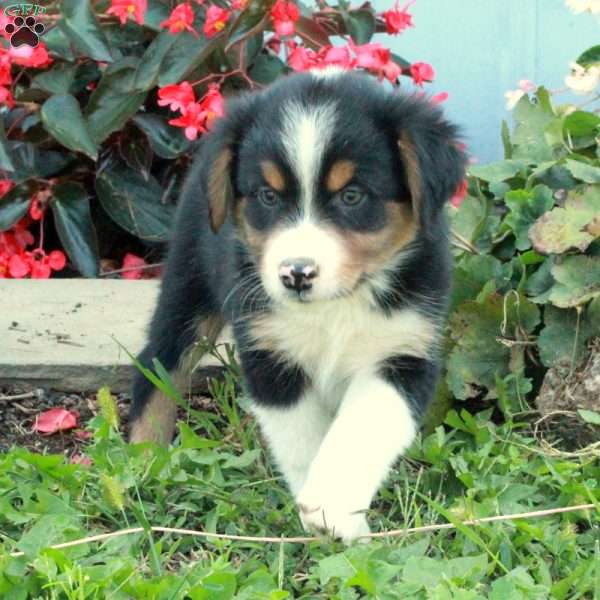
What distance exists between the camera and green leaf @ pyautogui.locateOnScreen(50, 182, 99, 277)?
17.5 ft

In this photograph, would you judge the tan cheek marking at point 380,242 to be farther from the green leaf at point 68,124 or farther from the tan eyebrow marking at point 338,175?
the green leaf at point 68,124

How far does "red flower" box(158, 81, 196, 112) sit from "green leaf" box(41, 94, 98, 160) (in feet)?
1.04

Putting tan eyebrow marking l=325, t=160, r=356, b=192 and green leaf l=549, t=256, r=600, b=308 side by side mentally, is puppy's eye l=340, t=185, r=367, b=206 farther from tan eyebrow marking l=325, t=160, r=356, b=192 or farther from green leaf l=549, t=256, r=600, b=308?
green leaf l=549, t=256, r=600, b=308

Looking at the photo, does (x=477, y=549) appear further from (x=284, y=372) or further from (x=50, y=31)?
(x=50, y=31)

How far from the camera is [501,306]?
4.16 metres

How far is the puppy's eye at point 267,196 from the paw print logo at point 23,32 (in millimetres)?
2169

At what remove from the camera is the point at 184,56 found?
510 centimetres

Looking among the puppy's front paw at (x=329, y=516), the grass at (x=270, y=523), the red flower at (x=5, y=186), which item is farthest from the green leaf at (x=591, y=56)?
the puppy's front paw at (x=329, y=516)

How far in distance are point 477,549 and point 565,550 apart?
22 cm

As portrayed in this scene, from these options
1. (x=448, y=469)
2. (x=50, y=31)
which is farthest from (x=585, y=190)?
(x=50, y=31)

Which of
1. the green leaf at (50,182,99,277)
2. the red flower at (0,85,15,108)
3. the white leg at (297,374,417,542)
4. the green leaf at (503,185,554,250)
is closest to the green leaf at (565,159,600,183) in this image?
the green leaf at (503,185,554,250)

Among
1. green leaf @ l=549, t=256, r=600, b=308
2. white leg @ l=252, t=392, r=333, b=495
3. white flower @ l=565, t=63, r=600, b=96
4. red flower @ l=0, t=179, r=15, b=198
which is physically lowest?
red flower @ l=0, t=179, r=15, b=198

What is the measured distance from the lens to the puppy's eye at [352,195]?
3.36 meters

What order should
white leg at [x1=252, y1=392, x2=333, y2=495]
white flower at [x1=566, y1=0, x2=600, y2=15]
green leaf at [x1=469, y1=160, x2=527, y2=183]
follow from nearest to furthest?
1. white leg at [x1=252, y1=392, x2=333, y2=495]
2. green leaf at [x1=469, y1=160, x2=527, y2=183]
3. white flower at [x1=566, y1=0, x2=600, y2=15]
